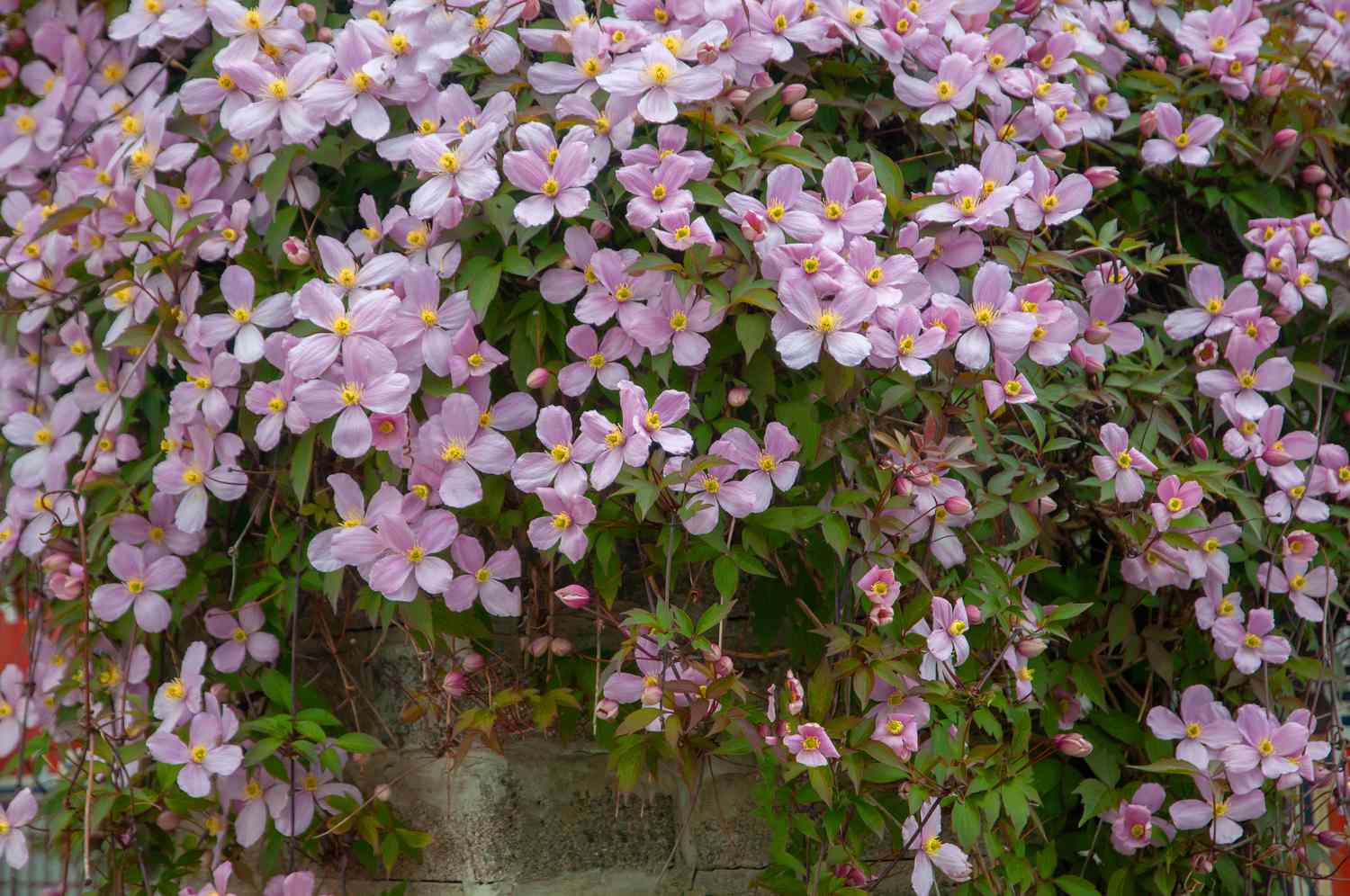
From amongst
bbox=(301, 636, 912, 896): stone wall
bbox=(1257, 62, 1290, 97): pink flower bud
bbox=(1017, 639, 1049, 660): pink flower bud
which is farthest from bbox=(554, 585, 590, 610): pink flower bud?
bbox=(1257, 62, 1290, 97): pink flower bud

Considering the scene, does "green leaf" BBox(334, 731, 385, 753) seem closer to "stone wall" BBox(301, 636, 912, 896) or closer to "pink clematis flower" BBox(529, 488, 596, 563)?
"stone wall" BBox(301, 636, 912, 896)

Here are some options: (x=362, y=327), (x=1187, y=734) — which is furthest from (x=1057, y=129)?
(x=362, y=327)

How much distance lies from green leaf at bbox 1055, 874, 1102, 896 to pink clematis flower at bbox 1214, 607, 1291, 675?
1.12 ft

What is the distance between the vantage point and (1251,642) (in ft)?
5.33

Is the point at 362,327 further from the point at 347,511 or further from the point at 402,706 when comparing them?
the point at 402,706

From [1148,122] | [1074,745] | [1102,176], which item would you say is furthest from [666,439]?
[1148,122]

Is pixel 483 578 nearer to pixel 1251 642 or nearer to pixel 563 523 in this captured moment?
pixel 563 523

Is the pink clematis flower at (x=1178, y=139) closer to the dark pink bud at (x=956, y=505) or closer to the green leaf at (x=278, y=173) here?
the dark pink bud at (x=956, y=505)

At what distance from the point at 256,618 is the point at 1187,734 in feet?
3.88

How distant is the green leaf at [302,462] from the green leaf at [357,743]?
0.28 metres

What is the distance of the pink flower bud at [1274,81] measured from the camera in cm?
185

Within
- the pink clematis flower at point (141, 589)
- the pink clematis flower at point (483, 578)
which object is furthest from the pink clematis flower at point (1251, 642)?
the pink clematis flower at point (141, 589)

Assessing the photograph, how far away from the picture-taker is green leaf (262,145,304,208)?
151 cm

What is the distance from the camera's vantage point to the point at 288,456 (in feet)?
5.15
